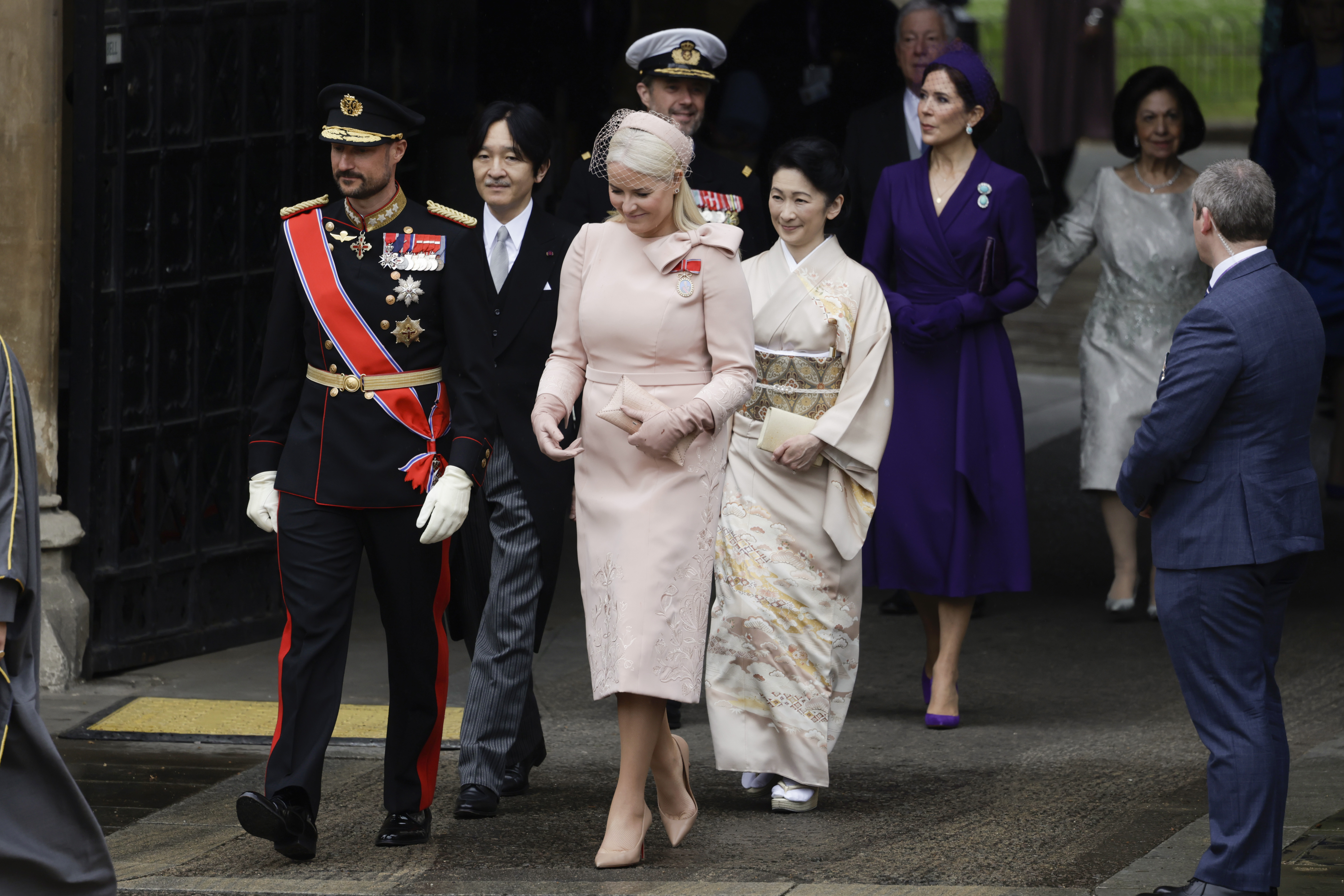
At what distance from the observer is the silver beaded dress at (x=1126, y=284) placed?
7.63m

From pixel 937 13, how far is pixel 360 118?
3.45 meters

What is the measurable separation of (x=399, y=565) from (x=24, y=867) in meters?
1.23

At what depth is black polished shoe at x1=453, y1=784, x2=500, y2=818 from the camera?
5305 mm

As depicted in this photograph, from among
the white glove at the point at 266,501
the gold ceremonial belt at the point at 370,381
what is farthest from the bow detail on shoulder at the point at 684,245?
the white glove at the point at 266,501

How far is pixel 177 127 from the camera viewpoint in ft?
23.3

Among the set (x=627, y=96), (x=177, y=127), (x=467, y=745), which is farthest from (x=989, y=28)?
(x=467, y=745)

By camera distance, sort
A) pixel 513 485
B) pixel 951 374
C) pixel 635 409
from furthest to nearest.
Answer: pixel 951 374, pixel 513 485, pixel 635 409

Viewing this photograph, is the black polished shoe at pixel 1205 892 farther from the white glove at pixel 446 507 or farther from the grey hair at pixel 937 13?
the grey hair at pixel 937 13

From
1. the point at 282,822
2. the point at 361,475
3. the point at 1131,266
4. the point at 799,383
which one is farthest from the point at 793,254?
the point at 1131,266

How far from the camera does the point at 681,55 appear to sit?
6.29 meters

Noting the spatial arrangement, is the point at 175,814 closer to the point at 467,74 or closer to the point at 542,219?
the point at 542,219

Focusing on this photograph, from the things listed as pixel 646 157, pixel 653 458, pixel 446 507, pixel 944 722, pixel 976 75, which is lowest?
pixel 944 722

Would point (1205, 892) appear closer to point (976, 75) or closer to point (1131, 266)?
point (976, 75)

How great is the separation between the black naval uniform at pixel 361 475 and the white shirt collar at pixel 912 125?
3.10 m
